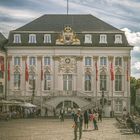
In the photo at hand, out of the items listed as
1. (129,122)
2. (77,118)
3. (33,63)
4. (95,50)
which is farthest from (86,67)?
(77,118)

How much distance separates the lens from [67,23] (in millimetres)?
80938

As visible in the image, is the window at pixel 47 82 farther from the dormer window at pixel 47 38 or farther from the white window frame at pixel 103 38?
the white window frame at pixel 103 38

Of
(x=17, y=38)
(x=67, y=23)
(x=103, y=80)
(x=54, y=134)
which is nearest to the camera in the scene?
(x=54, y=134)

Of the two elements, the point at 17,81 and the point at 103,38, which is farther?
the point at 103,38

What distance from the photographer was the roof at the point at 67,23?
79.1 m

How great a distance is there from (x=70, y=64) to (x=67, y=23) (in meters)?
6.85

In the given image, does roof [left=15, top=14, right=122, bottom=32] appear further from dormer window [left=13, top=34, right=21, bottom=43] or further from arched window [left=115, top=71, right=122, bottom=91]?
arched window [left=115, top=71, right=122, bottom=91]

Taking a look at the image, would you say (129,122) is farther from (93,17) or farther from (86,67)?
(93,17)

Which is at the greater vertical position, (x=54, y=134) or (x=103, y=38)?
(x=103, y=38)

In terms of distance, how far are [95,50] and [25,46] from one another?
9.77 m

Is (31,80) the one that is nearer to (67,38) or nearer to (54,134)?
(67,38)

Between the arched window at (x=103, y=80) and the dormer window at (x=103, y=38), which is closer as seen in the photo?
the arched window at (x=103, y=80)

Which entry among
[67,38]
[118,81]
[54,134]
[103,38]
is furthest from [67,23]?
[54,134]

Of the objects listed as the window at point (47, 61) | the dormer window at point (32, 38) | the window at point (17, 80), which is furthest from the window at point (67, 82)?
the dormer window at point (32, 38)
